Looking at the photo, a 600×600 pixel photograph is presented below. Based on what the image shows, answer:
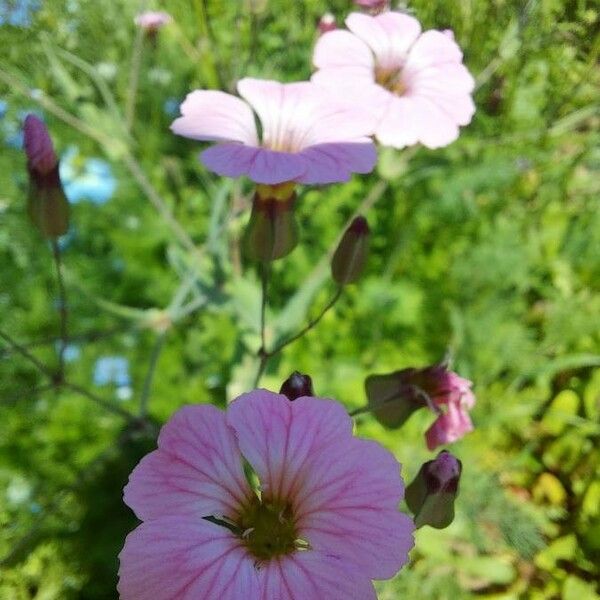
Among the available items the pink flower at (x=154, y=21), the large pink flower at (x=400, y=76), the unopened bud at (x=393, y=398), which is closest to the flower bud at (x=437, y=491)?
the unopened bud at (x=393, y=398)

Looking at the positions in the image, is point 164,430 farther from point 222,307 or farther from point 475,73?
point 475,73

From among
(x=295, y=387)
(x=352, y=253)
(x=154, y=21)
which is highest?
(x=154, y=21)

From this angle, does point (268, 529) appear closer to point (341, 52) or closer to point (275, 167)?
point (275, 167)

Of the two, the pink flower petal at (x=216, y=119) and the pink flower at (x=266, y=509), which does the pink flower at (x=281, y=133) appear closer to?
the pink flower petal at (x=216, y=119)

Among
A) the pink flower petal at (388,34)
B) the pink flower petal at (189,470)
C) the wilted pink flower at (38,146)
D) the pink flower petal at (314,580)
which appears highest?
the pink flower petal at (388,34)

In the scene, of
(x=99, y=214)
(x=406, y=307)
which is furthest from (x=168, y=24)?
(x=406, y=307)

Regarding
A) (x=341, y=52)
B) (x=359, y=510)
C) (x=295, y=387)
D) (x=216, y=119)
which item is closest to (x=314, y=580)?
(x=359, y=510)

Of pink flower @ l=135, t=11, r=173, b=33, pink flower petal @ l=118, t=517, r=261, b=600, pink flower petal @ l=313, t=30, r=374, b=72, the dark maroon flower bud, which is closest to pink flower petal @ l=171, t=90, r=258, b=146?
pink flower petal @ l=313, t=30, r=374, b=72
